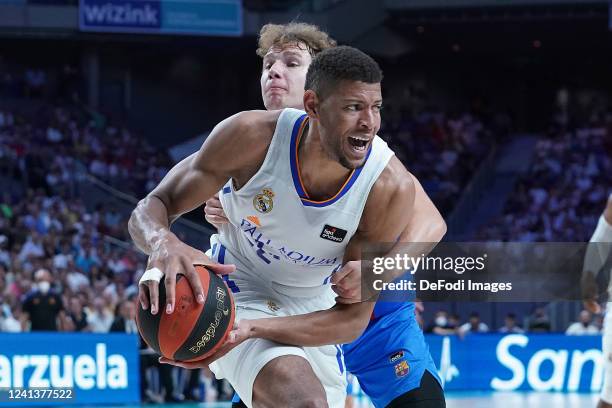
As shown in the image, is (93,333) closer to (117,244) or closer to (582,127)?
(117,244)

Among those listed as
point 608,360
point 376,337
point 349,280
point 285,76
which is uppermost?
point 285,76

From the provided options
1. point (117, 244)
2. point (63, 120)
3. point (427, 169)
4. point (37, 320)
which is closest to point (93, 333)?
point (37, 320)

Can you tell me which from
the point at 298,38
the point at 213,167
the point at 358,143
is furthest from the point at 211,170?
the point at 298,38

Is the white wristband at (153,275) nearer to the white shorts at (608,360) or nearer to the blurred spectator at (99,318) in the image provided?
the white shorts at (608,360)

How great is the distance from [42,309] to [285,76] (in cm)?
798

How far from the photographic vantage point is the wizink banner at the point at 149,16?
20906mm

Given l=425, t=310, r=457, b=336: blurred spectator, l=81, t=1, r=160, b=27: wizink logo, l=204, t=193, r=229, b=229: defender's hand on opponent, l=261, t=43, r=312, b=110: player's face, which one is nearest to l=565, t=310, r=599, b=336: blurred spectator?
l=425, t=310, r=457, b=336: blurred spectator

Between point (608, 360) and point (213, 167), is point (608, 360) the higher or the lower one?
the lower one

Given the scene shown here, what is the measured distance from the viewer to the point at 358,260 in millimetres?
4336

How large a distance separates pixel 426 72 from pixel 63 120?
10.7m

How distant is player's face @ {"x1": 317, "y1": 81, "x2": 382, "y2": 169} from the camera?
4.04m

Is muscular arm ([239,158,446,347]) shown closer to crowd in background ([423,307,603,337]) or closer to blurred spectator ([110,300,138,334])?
blurred spectator ([110,300,138,334])

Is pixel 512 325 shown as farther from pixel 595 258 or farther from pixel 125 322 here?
pixel 595 258

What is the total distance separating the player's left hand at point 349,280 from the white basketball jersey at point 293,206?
224 millimetres
